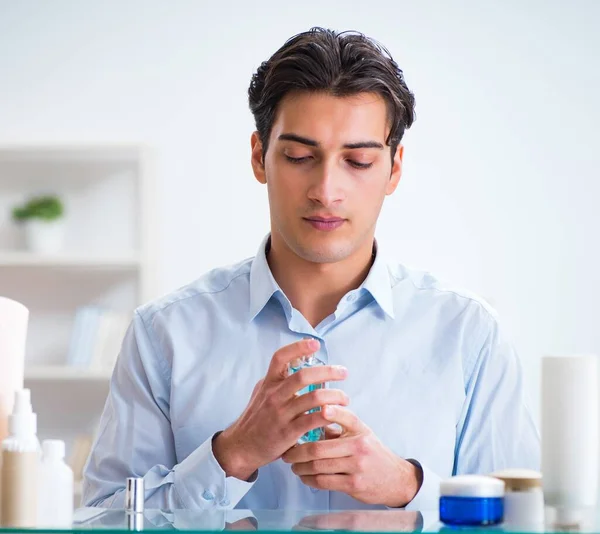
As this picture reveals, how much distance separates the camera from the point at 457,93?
4.10m

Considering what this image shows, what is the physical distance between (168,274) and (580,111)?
1831mm

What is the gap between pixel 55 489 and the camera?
44.4 inches

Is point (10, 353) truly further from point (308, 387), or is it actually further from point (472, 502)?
point (472, 502)

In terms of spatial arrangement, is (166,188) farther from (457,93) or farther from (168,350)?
(168,350)

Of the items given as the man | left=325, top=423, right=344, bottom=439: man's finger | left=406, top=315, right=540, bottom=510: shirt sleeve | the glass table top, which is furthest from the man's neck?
the glass table top

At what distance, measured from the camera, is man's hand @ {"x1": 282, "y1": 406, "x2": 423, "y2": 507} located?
50.8 inches

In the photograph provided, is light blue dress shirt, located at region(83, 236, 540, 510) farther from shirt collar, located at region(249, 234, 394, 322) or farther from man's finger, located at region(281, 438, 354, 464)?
man's finger, located at region(281, 438, 354, 464)

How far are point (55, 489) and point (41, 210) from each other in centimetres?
298

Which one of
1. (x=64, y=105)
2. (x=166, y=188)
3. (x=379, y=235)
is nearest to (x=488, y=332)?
(x=379, y=235)

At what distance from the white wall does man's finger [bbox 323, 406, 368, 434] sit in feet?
9.19

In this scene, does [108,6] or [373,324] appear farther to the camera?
[108,6]

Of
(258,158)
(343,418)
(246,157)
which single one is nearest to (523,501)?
(343,418)

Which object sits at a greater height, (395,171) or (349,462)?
(395,171)

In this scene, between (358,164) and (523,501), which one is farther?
(358,164)
